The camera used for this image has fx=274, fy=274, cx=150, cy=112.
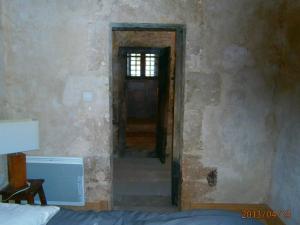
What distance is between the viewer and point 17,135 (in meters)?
2.43

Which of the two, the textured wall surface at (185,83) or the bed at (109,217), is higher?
the textured wall surface at (185,83)

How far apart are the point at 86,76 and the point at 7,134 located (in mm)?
931

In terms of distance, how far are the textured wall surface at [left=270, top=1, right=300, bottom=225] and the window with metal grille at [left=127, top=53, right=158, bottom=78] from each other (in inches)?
226

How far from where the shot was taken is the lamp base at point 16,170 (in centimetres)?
254

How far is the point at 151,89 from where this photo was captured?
961 cm

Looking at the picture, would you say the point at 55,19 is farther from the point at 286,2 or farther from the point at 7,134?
the point at 286,2

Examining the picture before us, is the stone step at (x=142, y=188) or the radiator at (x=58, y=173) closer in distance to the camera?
the radiator at (x=58, y=173)

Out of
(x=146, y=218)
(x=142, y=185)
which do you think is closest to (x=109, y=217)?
(x=146, y=218)

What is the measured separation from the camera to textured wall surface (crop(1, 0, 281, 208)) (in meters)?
2.76

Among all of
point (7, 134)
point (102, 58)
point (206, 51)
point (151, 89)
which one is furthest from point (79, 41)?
point (151, 89)

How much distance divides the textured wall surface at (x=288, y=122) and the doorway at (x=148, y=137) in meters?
1.04
